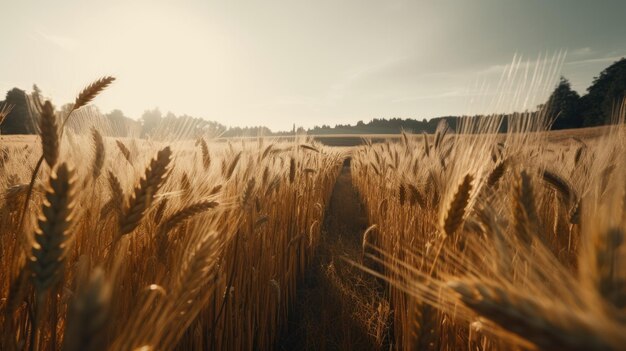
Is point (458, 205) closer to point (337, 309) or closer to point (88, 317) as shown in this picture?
point (88, 317)

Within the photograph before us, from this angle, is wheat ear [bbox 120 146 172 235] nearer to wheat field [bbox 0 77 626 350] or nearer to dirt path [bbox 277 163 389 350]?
wheat field [bbox 0 77 626 350]

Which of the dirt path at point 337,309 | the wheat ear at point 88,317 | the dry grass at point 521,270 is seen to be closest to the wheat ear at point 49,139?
the wheat ear at point 88,317

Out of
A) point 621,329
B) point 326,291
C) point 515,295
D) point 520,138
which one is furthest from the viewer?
point 326,291

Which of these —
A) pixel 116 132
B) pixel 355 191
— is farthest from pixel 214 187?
pixel 355 191

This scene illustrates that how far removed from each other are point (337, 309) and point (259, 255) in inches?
27.9

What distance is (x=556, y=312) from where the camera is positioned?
33 centimetres

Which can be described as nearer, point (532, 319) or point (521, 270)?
point (532, 319)

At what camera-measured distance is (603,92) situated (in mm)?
32969

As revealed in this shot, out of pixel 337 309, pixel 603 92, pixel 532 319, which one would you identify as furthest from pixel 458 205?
pixel 603 92

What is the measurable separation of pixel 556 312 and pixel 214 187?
135cm

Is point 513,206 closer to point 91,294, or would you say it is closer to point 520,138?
point 520,138

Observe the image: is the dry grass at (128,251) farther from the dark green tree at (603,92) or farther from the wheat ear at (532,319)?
the dark green tree at (603,92)

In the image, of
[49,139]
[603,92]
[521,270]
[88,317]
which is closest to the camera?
[88,317]

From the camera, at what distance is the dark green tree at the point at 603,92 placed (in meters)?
29.5
